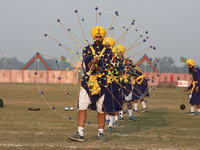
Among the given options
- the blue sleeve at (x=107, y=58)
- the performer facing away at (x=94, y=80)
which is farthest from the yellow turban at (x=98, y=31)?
the blue sleeve at (x=107, y=58)

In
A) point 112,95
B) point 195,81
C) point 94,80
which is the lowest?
point 112,95

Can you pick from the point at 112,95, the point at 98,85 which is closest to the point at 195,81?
the point at 112,95

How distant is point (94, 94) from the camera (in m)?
7.72

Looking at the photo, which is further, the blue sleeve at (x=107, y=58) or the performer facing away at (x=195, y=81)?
the performer facing away at (x=195, y=81)

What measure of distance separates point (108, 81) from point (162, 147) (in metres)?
2.05

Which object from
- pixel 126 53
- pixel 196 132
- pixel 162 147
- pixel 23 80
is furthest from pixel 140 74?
pixel 23 80

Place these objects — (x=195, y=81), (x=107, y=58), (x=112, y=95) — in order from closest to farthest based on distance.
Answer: (x=107, y=58) → (x=112, y=95) → (x=195, y=81)

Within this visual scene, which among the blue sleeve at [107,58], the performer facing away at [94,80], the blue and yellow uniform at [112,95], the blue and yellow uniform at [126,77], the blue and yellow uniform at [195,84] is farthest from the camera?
the blue and yellow uniform at [195,84]

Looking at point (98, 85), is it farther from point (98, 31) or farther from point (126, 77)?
point (126, 77)

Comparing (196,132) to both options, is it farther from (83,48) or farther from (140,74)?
(140,74)

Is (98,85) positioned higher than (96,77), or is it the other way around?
(96,77)

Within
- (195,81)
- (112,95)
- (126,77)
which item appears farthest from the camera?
(195,81)

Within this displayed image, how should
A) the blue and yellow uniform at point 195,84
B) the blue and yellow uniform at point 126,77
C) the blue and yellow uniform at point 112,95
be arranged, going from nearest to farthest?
the blue and yellow uniform at point 112,95 < the blue and yellow uniform at point 126,77 < the blue and yellow uniform at point 195,84

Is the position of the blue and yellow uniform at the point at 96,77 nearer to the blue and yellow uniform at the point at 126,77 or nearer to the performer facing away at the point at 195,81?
the blue and yellow uniform at the point at 126,77
